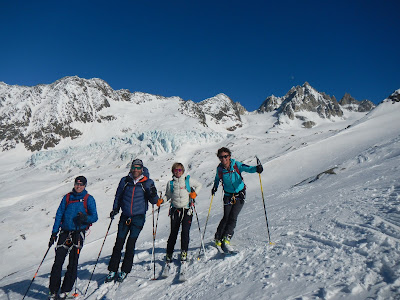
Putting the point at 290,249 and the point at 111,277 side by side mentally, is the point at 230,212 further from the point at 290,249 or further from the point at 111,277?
the point at 111,277

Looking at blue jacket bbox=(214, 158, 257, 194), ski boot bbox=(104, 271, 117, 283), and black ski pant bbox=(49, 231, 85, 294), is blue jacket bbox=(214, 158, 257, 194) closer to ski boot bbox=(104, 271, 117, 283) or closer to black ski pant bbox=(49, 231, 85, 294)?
ski boot bbox=(104, 271, 117, 283)

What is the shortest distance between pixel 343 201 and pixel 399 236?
3.30 m

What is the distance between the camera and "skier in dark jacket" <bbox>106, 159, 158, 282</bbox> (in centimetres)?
534

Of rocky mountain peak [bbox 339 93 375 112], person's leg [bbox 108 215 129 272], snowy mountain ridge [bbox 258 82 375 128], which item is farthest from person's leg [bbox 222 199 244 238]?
rocky mountain peak [bbox 339 93 375 112]

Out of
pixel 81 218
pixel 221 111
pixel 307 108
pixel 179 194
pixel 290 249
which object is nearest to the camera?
pixel 290 249

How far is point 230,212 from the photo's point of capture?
575 centimetres

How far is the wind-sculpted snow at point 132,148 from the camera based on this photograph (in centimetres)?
4515

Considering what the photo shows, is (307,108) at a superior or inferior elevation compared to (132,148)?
superior

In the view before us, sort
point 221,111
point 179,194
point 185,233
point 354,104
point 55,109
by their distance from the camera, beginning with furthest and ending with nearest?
point 354,104 < point 221,111 < point 55,109 < point 179,194 < point 185,233

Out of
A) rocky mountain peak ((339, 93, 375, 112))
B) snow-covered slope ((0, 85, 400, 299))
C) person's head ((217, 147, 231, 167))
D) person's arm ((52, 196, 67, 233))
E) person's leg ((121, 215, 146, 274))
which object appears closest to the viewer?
snow-covered slope ((0, 85, 400, 299))

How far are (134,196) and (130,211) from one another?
13.5 inches

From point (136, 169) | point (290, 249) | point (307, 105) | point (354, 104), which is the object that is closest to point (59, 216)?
point (136, 169)

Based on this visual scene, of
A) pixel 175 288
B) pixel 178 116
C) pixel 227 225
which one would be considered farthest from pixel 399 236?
pixel 178 116

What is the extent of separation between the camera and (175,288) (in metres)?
4.63
